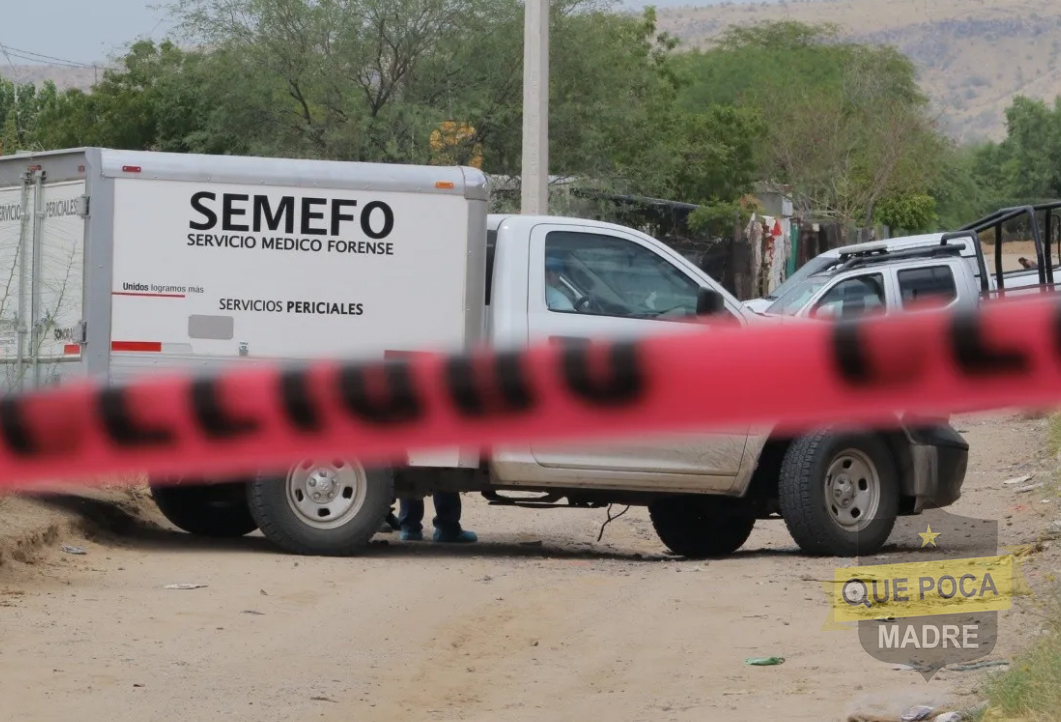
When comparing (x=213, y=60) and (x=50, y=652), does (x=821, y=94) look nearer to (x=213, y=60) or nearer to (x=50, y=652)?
(x=213, y=60)

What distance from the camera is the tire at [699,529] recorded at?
10047mm

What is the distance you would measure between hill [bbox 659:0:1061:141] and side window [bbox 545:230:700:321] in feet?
303

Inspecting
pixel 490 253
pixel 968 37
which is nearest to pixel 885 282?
pixel 490 253

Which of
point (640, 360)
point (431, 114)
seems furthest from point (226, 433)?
point (431, 114)

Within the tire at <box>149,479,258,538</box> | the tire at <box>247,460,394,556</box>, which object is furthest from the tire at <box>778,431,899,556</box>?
the tire at <box>149,479,258,538</box>

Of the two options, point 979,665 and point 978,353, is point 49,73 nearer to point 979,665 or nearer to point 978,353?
point 979,665

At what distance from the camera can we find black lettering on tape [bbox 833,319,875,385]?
108 centimetres

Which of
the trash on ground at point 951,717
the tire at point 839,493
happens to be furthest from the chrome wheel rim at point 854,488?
the trash on ground at point 951,717

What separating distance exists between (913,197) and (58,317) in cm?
3043

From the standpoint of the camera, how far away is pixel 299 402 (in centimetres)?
125

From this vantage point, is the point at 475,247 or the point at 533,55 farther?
the point at 533,55

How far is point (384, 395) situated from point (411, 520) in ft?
30.6

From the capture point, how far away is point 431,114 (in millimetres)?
29312

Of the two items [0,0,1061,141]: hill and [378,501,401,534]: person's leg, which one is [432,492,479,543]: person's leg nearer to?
[378,501,401,534]: person's leg
